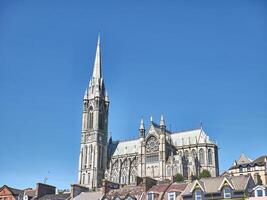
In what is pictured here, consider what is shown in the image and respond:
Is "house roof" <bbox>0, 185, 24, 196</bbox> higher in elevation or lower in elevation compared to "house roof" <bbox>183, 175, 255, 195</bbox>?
higher

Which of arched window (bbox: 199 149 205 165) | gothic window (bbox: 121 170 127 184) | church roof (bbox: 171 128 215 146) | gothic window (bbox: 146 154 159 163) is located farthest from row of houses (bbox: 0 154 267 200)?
church roof (bbox: 171 128 215 146)

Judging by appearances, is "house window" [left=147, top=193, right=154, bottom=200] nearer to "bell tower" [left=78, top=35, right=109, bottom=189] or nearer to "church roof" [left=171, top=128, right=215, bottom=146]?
"church roof" [left=171, top=128, right=215, bottom=146]

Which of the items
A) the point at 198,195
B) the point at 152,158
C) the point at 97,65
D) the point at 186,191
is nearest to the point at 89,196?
the point at 186,191

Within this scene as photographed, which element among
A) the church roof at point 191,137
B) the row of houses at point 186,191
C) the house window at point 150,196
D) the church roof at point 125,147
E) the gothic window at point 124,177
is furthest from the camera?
the church roof at point 125,147

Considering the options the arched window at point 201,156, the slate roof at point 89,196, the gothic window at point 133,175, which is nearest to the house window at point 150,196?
the slate roof at point 89,196

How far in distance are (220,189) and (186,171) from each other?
89694 mm

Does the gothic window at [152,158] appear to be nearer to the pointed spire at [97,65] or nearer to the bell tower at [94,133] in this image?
the bell tower at [94,133]

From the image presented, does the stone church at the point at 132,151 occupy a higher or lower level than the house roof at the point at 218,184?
higher

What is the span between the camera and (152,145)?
145250mm

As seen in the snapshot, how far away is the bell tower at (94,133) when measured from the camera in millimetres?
152375

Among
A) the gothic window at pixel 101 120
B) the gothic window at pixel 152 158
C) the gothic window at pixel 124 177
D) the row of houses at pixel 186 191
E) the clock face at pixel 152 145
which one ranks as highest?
the gothic window at pixel 101 120

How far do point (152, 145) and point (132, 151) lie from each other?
17427 millimetres

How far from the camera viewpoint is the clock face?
143725 mm

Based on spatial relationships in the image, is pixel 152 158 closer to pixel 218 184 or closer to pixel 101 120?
pixel 101 120
